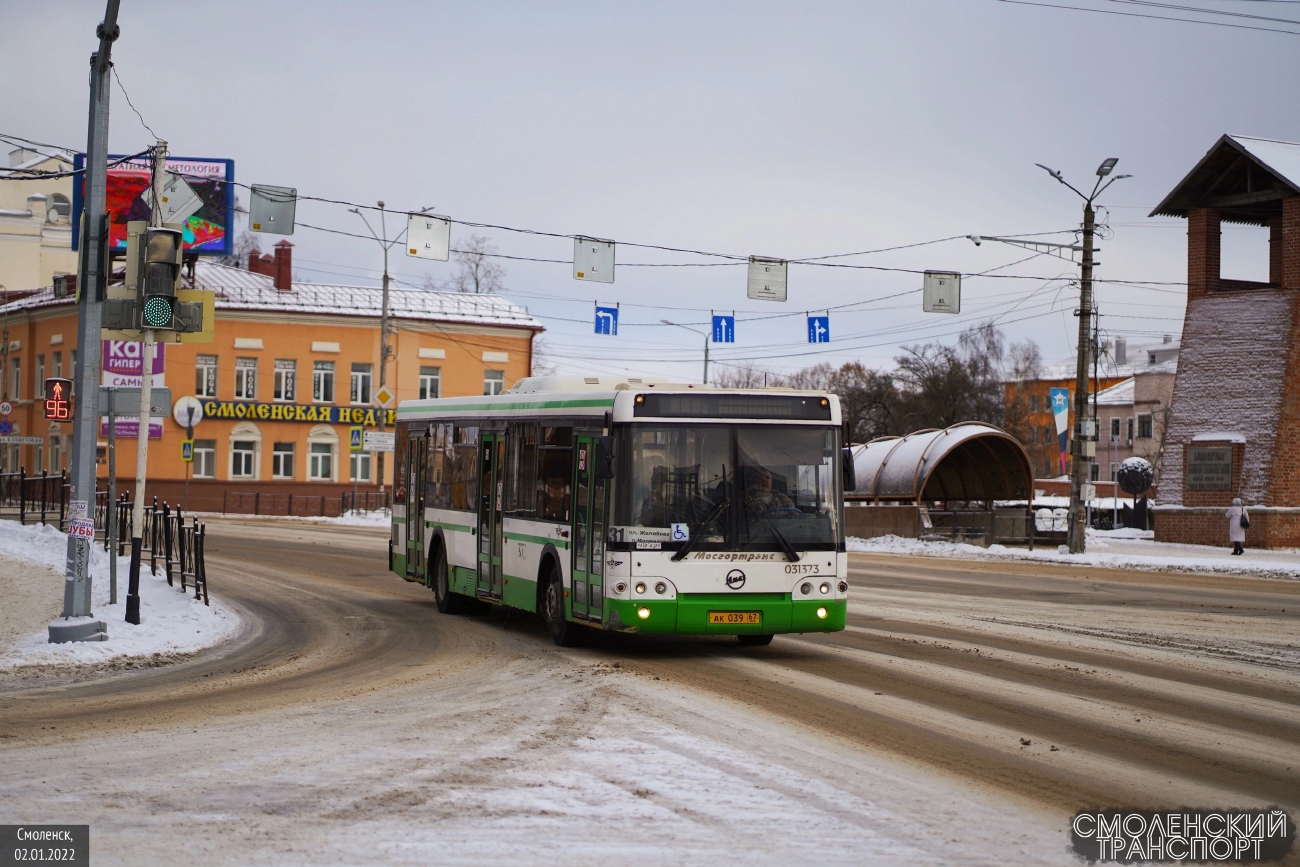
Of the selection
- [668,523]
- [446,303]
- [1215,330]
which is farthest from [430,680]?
[446,303]

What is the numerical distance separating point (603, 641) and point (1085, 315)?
79.5ft

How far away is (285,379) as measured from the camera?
6600 cm

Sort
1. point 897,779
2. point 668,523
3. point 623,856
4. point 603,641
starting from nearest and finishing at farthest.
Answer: point 623,856
point 897,779
point 668,523
point 603,641

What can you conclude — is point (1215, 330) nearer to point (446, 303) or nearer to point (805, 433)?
point (805, 433)

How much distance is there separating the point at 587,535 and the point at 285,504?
51.3 m

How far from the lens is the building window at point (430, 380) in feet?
224

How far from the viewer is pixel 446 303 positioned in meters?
69.8

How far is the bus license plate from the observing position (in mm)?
14438

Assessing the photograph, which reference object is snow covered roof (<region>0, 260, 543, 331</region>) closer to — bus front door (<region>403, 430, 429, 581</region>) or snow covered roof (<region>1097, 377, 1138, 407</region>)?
bus front door (<region>403, 430, 429, 581</region>)

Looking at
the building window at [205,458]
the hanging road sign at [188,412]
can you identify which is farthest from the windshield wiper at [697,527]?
the building window at [205,458]

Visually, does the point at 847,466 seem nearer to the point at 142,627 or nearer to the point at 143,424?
the point at 142,627

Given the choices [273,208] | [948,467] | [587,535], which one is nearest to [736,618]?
[587,535]

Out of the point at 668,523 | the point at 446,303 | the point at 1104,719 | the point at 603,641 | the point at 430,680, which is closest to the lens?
the point at 1104,719

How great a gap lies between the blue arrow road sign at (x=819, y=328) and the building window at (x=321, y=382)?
33.1m
